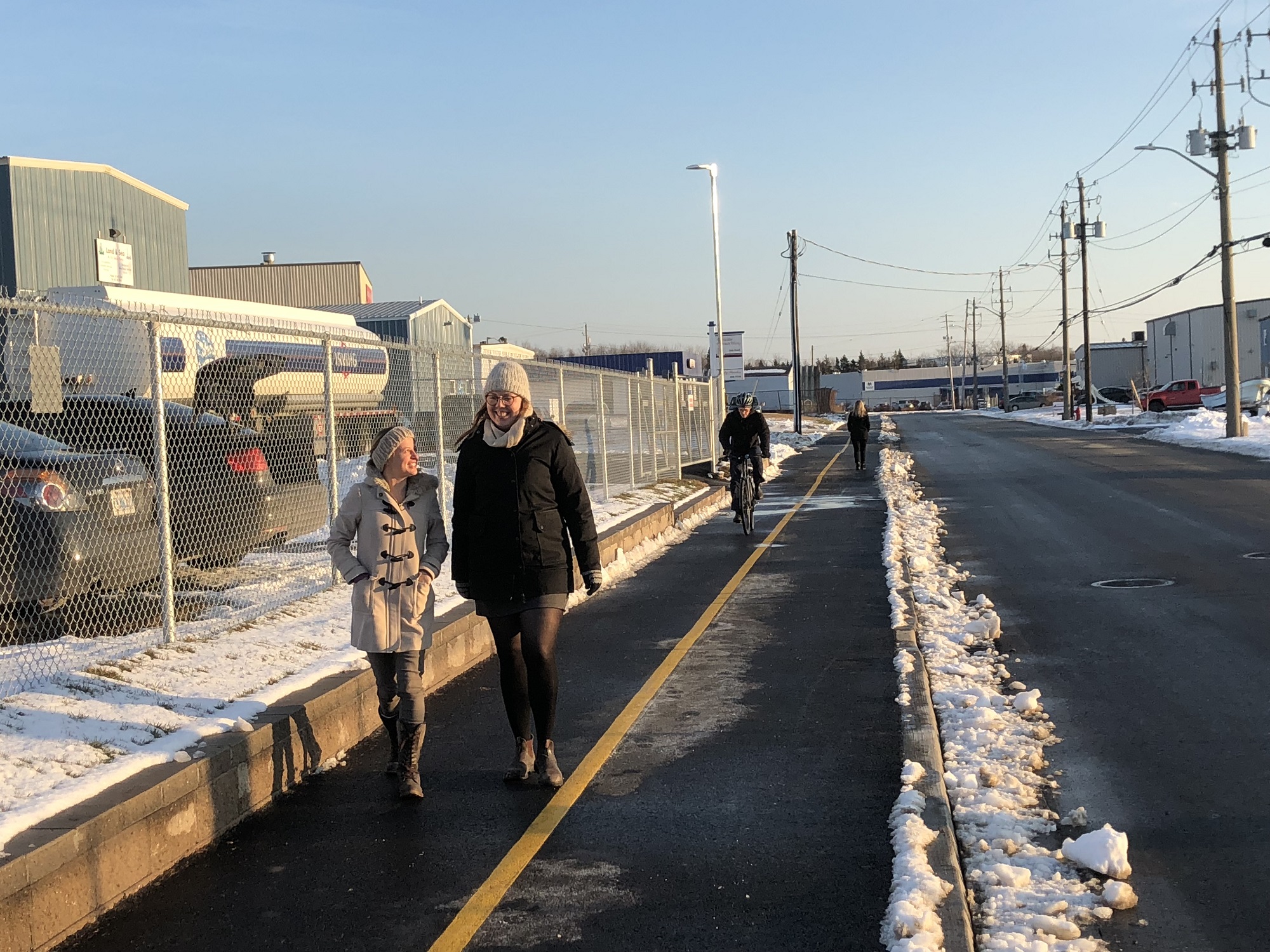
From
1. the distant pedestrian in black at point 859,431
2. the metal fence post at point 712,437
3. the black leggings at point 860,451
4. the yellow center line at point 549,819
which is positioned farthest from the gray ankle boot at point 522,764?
the black leggings at point 860,451

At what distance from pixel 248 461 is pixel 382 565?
12.6 ft

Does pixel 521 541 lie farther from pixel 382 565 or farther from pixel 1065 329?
pixel 1065 329

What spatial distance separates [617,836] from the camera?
478cm

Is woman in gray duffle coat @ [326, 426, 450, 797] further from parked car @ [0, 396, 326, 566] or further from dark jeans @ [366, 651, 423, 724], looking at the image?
parked car @ [0, 396, 326, 566]

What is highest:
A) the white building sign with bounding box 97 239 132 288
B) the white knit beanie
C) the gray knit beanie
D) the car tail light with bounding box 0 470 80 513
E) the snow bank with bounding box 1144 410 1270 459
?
the white building sign with bounding box 97 239 132 288

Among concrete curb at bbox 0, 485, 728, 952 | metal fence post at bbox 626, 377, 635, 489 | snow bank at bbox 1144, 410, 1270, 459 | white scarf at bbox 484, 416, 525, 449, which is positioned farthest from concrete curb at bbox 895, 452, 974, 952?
snow bank at bbox 1144, 410, 1270, 459

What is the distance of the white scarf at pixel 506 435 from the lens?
5.33 meters

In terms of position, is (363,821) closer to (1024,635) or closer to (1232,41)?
(1024,635)

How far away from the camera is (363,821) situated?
5.06 metres

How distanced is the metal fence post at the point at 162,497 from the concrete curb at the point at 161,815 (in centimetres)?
128

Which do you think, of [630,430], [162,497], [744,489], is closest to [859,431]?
[630,430]

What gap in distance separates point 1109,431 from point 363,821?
43.5 m

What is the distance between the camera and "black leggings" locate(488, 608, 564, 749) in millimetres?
5395

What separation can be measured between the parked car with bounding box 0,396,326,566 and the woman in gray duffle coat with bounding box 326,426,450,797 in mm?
2484
